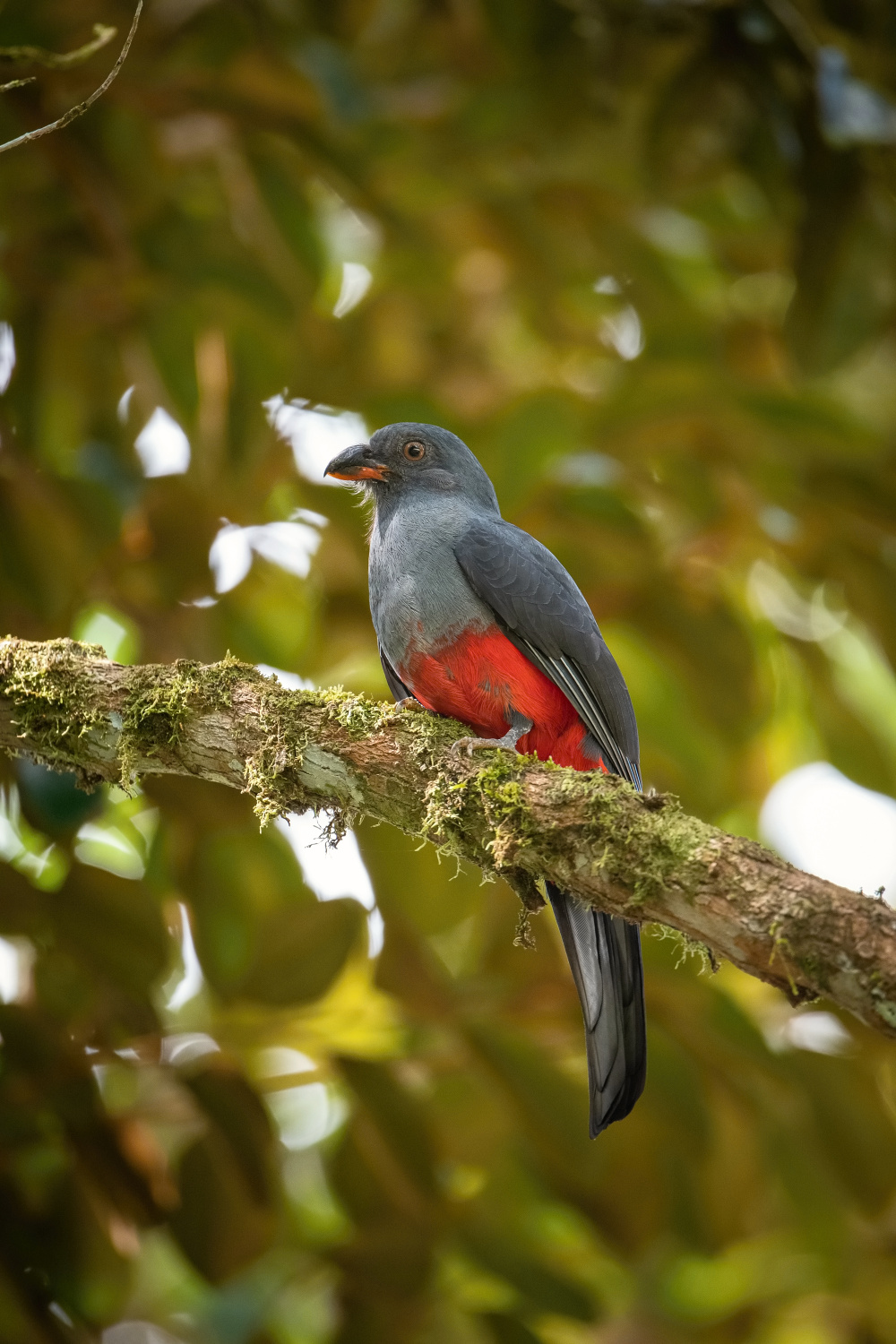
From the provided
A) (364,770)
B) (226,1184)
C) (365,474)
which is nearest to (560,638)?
(364,770)

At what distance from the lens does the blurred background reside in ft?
11.1

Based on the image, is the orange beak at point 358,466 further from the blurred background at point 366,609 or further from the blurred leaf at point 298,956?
the blurred leaf at point 298,956

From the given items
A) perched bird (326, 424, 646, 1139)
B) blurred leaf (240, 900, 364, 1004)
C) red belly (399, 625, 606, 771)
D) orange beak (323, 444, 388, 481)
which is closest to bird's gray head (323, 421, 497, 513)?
orange beak (323, 444, 388, 481)

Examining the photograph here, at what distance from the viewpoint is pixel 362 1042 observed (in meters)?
4.44

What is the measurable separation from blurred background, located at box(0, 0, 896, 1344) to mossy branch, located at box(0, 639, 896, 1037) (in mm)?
605

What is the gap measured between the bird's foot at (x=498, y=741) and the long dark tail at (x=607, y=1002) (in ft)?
1.37

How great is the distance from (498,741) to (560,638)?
0.56 meters

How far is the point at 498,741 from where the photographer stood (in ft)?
10.5

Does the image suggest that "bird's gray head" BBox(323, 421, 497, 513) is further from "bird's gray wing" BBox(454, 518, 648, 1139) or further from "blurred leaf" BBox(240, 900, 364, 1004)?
"blurred leaf" BBox(240, 900, 364, 1004)

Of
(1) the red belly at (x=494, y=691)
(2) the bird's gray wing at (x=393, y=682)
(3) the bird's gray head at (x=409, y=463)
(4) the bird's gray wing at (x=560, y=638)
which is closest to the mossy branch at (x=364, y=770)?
(1) the red belly at (x=494, y=691)

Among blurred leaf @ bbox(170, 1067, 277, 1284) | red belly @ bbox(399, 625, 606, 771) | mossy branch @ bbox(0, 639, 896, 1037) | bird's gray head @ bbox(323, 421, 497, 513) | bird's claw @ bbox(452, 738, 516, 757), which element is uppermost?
mossy branch @ bbox(0, 639, 896, 1037)

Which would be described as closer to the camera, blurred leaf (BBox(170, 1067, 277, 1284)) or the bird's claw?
the bird's claw

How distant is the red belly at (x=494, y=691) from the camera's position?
3.60 meters

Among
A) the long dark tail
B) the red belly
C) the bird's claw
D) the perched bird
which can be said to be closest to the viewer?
the bird's claw
